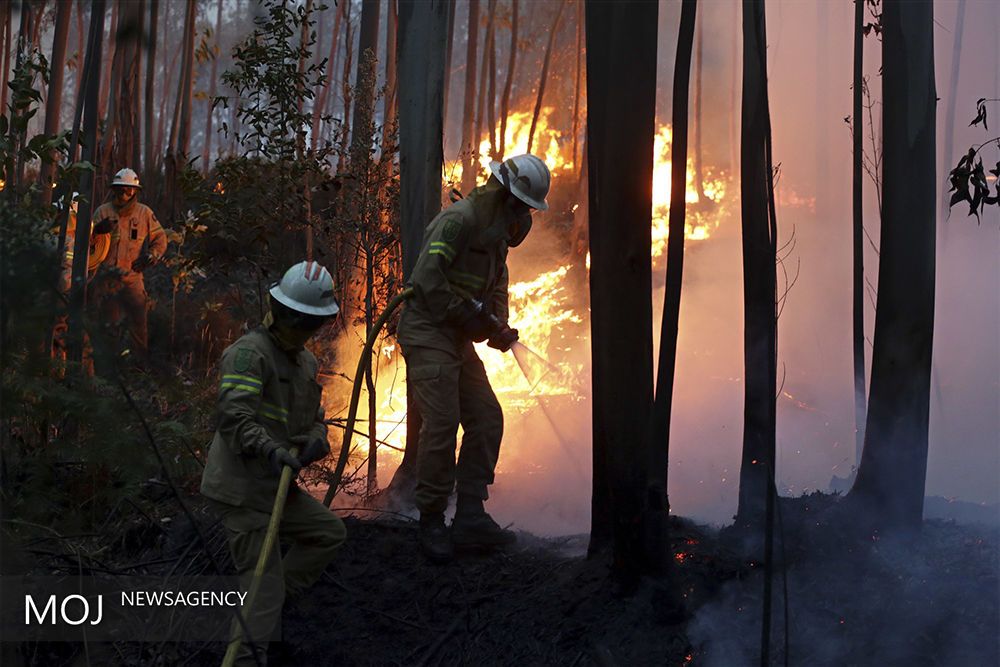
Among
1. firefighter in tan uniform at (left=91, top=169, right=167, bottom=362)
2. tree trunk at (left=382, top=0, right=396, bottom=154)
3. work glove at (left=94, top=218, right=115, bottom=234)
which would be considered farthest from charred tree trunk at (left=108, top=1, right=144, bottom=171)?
tree trunk at (left=382, top=0, right=396, bottom=154)

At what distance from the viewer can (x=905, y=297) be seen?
4.53m

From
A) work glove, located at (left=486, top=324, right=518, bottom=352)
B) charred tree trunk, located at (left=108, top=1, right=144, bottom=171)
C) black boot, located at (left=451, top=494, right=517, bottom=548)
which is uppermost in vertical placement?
charred tree trunk, located at (left=108, top=1, right=144, bottom=171)

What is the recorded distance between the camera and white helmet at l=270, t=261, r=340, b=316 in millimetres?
3637

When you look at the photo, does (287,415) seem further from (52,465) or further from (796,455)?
(796,455)

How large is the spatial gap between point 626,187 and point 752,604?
2.01 m

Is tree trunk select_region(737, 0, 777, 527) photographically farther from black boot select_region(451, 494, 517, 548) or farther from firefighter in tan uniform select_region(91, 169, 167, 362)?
firefighter in tan uniform select_region(91, 169, 167, 362)

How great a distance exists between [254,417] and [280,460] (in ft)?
0.91

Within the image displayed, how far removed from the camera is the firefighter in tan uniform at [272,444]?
3467 mm

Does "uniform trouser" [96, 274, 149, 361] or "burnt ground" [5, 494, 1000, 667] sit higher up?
"uniform trouser" [96, 274, 149, 361]

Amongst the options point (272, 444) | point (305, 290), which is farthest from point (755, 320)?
point (272, 444)

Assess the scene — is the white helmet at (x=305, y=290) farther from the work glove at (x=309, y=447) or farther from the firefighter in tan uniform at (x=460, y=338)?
the firefighter in tan uniform at (x=460, y=338)

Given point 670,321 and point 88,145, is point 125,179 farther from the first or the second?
point 670,321

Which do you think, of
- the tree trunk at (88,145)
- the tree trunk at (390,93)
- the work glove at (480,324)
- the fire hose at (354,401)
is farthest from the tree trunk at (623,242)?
the tree trunk at (88,145)

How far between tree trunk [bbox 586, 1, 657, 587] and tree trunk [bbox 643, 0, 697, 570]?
0.23 ft
